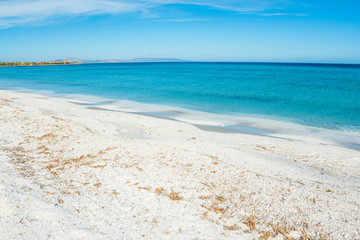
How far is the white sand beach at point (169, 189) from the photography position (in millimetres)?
4574

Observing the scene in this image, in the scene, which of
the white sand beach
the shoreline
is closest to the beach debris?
the white sand beach

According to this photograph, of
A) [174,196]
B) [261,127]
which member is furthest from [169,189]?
[261,127]

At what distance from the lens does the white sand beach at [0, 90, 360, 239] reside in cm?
457

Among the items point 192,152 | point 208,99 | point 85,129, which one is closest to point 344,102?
point 208,99

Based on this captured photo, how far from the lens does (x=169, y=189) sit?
6.06 m

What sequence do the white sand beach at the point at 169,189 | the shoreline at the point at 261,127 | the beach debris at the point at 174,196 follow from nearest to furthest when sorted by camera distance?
1. the white sand beach at the point at 169,189
2. the beach debris at the point at 174,196
3. the shoreline at the point at 261,127

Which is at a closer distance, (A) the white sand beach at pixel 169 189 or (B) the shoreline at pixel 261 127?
(A) the white sand beach at pixel 169 189

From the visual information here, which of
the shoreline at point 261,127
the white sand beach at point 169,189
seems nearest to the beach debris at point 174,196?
the white sand beach at point 169,189

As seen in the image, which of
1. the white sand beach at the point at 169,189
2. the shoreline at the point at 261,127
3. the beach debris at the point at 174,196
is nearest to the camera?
the white sand beach at the point at 169,189

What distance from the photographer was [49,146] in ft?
28.9

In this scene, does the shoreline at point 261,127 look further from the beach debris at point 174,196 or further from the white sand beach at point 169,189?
the beach debris at point 174,196

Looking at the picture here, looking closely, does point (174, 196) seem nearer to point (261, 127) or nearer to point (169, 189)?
point (169, 189)

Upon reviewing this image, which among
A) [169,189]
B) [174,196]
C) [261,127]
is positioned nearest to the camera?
[174,196]

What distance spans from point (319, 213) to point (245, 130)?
8.74 metres
